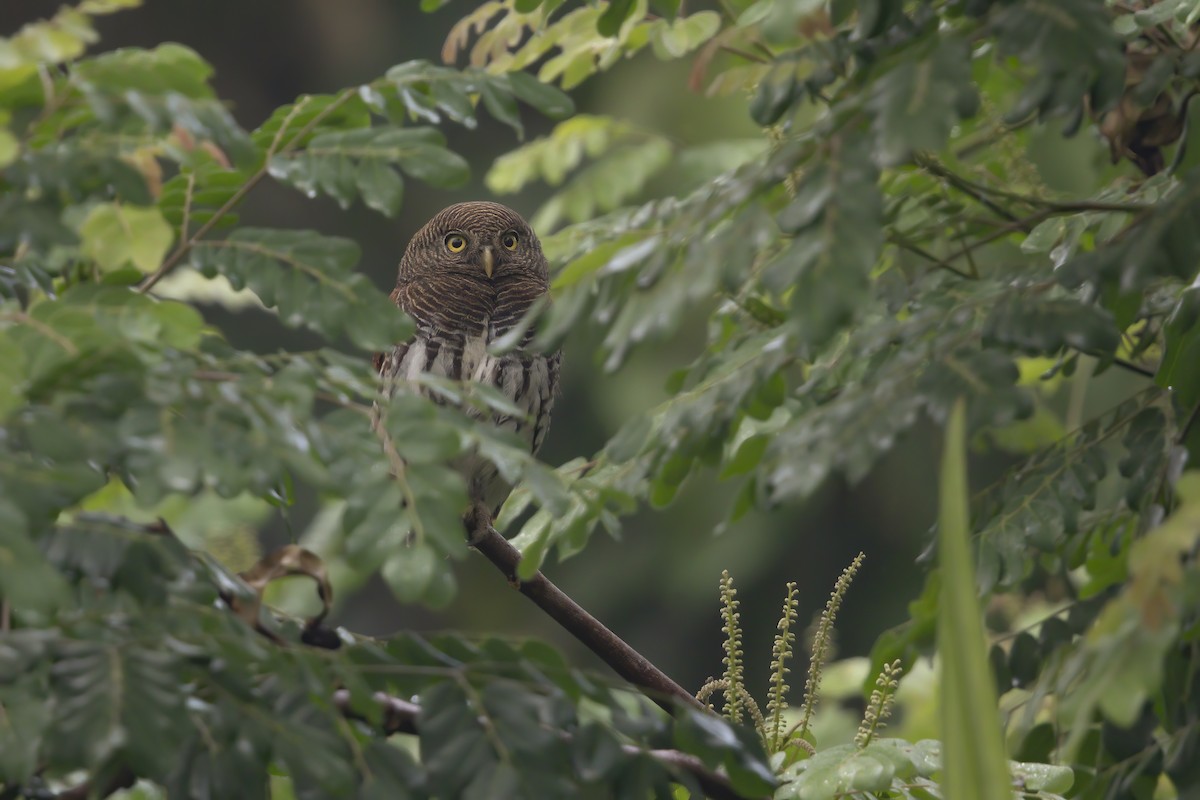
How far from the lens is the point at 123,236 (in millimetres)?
734

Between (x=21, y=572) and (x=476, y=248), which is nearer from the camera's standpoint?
(x=21, y=572)

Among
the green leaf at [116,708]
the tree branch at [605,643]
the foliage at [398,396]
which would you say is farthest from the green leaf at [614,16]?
the green leaf at [116,708]

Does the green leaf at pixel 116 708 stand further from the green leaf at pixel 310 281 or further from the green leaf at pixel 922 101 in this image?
the green leaf at pixel 922 101

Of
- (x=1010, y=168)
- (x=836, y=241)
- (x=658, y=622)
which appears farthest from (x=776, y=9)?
(x=658, y=622)

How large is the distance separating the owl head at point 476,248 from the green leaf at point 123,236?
137 centimetres

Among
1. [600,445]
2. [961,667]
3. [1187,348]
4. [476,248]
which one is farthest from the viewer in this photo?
[600,445]

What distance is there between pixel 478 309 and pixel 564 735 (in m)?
1.37

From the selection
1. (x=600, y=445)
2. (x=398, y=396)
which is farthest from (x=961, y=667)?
(x=600, y=445)

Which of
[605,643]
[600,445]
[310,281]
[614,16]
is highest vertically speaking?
[614,16]

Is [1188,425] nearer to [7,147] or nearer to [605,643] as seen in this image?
[605,643]

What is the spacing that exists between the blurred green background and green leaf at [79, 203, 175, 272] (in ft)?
8.44

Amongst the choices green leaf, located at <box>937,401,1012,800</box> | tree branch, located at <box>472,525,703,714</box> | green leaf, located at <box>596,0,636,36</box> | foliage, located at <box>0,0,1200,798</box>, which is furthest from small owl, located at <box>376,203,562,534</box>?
green leaf, located at <box>937,401,1012,800</box>

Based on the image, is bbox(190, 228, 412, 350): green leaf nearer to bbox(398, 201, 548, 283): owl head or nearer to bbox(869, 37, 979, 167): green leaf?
bbox(869, 37, 979, 167): green leaf

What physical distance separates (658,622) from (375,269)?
1944 mm
